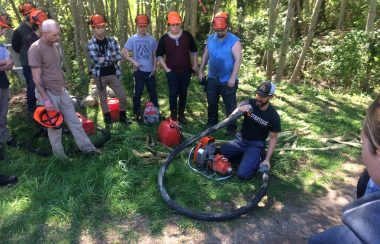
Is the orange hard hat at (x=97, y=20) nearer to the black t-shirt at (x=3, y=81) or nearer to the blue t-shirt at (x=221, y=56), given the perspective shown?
the black t-shirt at (x=3, y=81)

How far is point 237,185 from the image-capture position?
4566 mm

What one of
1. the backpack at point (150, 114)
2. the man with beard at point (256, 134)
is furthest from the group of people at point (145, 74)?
the backpack at point (150, 114)

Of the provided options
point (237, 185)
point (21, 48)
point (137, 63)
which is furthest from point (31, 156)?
point (237, 185)

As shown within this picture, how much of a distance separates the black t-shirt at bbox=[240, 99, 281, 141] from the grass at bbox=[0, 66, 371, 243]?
60cm

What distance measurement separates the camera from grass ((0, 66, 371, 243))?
3.80 metres

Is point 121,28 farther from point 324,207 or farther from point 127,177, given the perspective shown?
point 324,207

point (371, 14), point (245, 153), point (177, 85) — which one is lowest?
point (245, 153)

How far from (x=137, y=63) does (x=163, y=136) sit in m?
1.43

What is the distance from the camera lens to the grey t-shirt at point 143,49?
6023 millimetres

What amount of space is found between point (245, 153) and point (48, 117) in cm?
269

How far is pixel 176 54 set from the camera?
5.96 m

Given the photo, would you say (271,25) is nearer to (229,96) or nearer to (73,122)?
(229,96)

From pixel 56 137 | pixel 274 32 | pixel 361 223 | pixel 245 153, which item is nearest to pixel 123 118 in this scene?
pixel 56 137

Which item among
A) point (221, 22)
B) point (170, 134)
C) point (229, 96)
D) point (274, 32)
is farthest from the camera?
point (274, 32)
